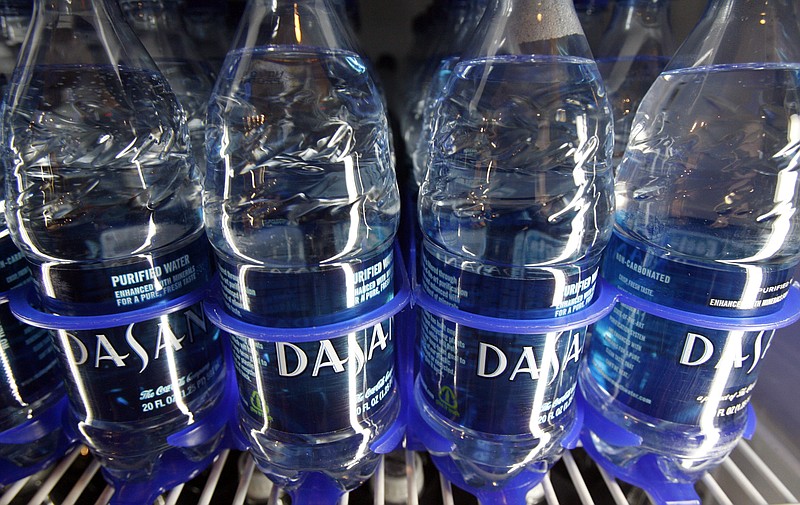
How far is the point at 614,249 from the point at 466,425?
29 centimetres

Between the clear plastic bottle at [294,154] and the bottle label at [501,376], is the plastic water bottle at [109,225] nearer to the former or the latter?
the clear plastic bottle at [294,154]

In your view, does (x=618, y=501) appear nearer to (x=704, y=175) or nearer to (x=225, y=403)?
(x=704, y=175)

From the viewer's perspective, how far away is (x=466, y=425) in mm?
616

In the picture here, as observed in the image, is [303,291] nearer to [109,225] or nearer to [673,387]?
[109,225]

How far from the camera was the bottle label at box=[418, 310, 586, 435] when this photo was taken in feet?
1.85

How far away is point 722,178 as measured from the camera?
0.61 metres

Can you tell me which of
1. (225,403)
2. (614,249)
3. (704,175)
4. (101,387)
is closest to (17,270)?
(101,387)

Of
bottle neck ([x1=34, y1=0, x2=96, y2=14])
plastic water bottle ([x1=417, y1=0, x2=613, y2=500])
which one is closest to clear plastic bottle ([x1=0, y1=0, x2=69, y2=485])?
bottle neck ([x1=34, y1=0, x2=96, y2=14])

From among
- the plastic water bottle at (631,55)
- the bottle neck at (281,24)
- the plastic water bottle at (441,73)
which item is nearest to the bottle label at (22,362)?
→ the bottle neck at (281,24)

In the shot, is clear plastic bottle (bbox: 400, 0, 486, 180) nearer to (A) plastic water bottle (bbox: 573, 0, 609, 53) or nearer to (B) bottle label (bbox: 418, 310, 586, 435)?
(A) plastic water bottle (bbox: 573, 0, 609, 53)

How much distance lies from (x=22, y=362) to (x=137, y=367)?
20 centimetres

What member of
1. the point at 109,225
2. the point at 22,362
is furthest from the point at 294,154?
the point at 22,362

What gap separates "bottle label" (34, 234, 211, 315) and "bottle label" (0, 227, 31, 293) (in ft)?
0.27

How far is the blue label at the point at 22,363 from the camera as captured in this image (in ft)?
2.10
